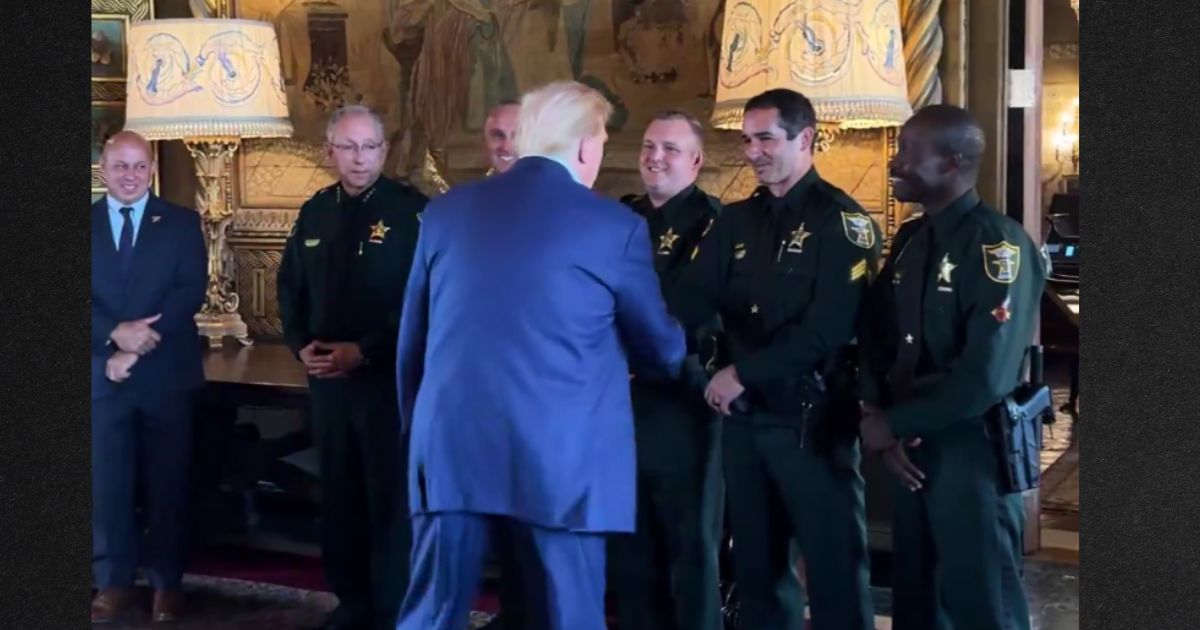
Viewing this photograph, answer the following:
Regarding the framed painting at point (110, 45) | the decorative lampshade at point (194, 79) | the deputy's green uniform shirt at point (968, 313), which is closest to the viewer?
the deputy's green uniform shirt at point (968, 313)

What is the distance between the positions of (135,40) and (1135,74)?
11.4ft

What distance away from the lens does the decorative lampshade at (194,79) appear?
188 inches

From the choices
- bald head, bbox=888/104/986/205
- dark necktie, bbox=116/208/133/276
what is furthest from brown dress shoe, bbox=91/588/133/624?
bald head, bbox=888/104/986/205

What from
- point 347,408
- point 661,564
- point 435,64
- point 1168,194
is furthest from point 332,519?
point 1168,194

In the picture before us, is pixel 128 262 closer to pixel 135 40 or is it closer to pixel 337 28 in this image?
pixel 135 40

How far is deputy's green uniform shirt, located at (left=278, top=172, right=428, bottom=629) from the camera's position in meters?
3.91

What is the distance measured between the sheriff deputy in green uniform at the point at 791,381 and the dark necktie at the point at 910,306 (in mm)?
172

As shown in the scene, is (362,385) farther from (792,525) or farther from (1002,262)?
(1002,262)

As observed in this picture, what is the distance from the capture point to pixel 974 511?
3076mm

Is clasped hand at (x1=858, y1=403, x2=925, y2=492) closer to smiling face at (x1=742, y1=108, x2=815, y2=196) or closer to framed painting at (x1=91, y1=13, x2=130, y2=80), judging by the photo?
smiling face at (x1=742, y1=108, x2=815, y2=196)

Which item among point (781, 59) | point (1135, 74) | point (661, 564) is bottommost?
point (661, 564)

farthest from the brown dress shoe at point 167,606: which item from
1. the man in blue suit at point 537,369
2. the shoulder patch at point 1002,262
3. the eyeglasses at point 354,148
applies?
the shoulder patch at point 1002,262

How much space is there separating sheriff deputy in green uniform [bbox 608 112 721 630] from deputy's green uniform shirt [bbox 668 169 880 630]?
0.11m

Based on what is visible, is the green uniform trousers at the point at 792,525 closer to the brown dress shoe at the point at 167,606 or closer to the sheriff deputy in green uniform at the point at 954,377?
the sheriff deputy in green uniform at the point at 954,377
